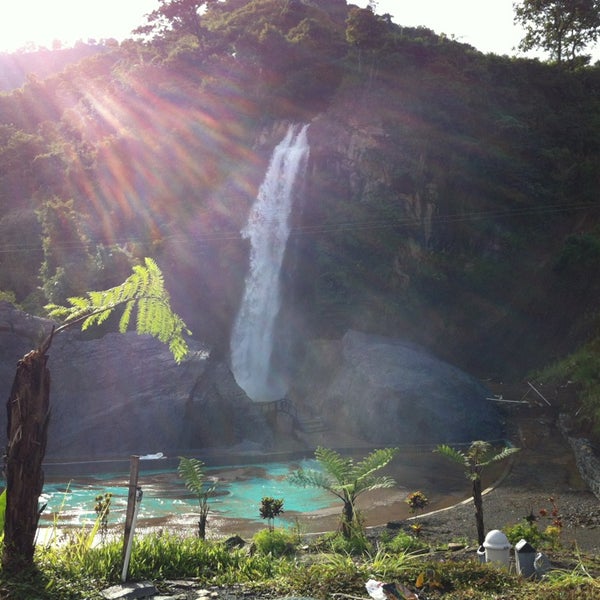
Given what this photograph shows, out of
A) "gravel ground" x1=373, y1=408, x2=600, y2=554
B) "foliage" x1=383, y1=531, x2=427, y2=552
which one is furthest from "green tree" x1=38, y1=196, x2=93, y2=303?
"foliage" x1=383, y1=531, x2=427, y2=552

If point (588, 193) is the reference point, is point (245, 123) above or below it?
above

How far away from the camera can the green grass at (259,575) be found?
Result: 20.9 feet

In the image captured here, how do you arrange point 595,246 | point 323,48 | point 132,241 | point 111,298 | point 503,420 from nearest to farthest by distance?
1. point 111,298
2. point 503,420
3. point 595,246
4. point 132,241
5. point 323,48

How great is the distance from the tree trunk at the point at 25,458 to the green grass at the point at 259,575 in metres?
0.28

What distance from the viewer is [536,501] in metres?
16.7

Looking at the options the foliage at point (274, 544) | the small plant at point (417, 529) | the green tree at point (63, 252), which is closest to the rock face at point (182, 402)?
the green tree at point (63, 252)

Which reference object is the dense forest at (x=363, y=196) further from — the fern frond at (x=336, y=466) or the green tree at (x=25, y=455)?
the green tree at (x=25, y=455)

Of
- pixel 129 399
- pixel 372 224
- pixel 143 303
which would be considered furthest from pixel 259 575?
pixel 372 224

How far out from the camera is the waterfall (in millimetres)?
34062

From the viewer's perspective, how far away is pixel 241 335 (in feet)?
115

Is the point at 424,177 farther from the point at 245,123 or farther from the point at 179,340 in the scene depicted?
the point at 179,340

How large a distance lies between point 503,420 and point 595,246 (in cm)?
1177

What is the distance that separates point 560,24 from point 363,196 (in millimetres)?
24562

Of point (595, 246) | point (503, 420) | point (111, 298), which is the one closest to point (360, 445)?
point (503, 420)
